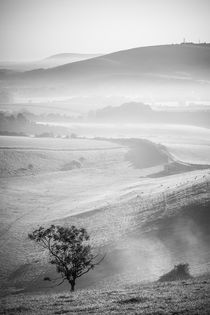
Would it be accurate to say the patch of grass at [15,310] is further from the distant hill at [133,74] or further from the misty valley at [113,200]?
the distant hill at [133,74]

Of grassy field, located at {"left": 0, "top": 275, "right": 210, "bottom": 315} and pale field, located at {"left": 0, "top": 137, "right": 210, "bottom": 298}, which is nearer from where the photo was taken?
grassy field, located at {"left": 0, "top": 275, "right": 210, "bottom": 315}

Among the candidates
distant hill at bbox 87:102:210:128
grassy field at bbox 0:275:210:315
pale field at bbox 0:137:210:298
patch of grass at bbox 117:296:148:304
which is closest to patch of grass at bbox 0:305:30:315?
grassy field at bbox 0:275:210:315

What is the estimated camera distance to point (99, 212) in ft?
161

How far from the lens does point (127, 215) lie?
46281mm

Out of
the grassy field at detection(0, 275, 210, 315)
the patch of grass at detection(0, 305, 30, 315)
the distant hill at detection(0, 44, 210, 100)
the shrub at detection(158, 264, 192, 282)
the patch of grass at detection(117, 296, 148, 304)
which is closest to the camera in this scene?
the grassy field at detection(0, 275, 210, 315)

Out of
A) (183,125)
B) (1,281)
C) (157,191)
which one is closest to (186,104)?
(183,125)

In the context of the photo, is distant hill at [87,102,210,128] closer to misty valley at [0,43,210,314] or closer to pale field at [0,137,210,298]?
misty valley at [0,43,210,314]

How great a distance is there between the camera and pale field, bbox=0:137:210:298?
33.8 metres

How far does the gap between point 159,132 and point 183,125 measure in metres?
18.6

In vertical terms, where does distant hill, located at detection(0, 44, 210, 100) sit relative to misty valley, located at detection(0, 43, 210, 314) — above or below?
above

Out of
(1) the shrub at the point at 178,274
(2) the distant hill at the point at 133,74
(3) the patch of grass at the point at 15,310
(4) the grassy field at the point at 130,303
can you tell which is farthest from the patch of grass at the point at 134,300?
(2) the distant hill at the point at 133,74

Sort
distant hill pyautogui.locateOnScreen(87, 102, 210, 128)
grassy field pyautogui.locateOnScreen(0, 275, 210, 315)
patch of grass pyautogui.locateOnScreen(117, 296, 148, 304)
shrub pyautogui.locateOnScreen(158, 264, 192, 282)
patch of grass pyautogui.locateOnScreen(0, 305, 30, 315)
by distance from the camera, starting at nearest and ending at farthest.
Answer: grassy field pyautogui.locateOnScreen(0, 275, 210, 315), patch of grass pyautogui.locateOnScreen(0, 305, 30, 315), patch of grass pyautogui.locateOnScreen(117, 296, 148, 304), shrub pyautogui.locateOnScreen(158, 264, 192, 282), distant hill pyautogui.locateOnScreen(87, 102, 210, 128)

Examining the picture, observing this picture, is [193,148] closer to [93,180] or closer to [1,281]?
[93,180]

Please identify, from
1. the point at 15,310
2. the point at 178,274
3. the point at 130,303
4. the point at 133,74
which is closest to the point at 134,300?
the point at 130,303
